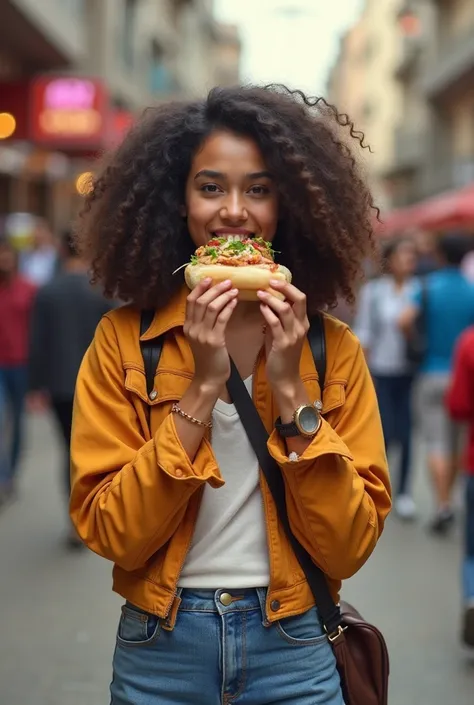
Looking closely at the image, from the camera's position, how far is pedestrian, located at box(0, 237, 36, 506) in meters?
9.31

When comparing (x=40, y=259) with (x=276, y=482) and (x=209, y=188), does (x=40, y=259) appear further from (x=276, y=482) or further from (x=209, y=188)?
(x=276, y=482)

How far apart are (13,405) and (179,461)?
7763mm

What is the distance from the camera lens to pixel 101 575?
6641mm

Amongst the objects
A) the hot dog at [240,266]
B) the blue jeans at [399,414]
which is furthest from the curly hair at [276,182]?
the blue jeans at [399,414]

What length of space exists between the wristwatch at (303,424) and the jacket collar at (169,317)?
0.36 meters

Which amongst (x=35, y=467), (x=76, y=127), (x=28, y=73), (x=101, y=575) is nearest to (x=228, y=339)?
(x=101, y=575)

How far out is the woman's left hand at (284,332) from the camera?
2254mm

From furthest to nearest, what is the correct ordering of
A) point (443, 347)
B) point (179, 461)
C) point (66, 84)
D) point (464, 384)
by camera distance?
point (66, 84), point (443, 347), point (464, 384), point (179, 461)

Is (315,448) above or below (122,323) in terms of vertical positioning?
below

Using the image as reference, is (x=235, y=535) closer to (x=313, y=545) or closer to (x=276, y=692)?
(x=313, y=545)

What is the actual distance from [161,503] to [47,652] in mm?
3403

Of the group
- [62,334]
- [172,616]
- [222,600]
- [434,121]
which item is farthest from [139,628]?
[434,121]

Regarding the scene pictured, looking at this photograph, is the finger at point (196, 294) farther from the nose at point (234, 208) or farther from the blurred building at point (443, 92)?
the blurred building at point (443, 92)

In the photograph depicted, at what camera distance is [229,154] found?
2488 millimetres
